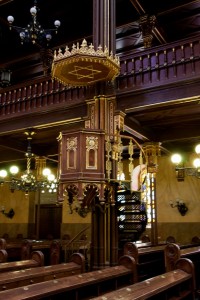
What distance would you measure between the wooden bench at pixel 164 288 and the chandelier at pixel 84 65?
472 centimetres

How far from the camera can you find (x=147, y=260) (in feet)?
32.4

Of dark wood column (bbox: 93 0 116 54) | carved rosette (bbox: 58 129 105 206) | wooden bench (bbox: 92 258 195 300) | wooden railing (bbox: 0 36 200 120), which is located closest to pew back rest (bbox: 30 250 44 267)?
carved rosette (bbox: 58 129 105 206)

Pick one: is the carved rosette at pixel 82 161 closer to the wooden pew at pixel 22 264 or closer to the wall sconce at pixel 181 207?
the wooden pew at pixel 22 264

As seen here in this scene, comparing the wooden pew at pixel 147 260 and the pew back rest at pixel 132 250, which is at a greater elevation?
the pew back rest at pixel 132 250

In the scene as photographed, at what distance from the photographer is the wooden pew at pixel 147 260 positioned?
876 cm

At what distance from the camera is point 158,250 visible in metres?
9.89

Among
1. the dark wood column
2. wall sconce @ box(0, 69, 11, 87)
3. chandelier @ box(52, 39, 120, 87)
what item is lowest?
chandelier @ box(52, 39, 120, 87)

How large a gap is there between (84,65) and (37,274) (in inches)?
191

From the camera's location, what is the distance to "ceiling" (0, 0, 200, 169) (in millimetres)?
11555

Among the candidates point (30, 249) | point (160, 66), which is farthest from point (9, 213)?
point (160, 66)

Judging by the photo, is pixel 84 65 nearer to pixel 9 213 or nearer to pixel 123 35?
pixel 123 35

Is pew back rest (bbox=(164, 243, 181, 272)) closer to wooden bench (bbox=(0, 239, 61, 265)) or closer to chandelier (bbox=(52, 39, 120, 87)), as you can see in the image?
wooden bench (bbox=(0, 239, 61, 265))

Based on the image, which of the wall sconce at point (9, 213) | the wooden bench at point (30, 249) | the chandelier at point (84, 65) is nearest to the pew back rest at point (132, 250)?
the wooden bench at point (30, 249)

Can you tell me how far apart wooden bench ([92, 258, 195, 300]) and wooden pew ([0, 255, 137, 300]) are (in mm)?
818
